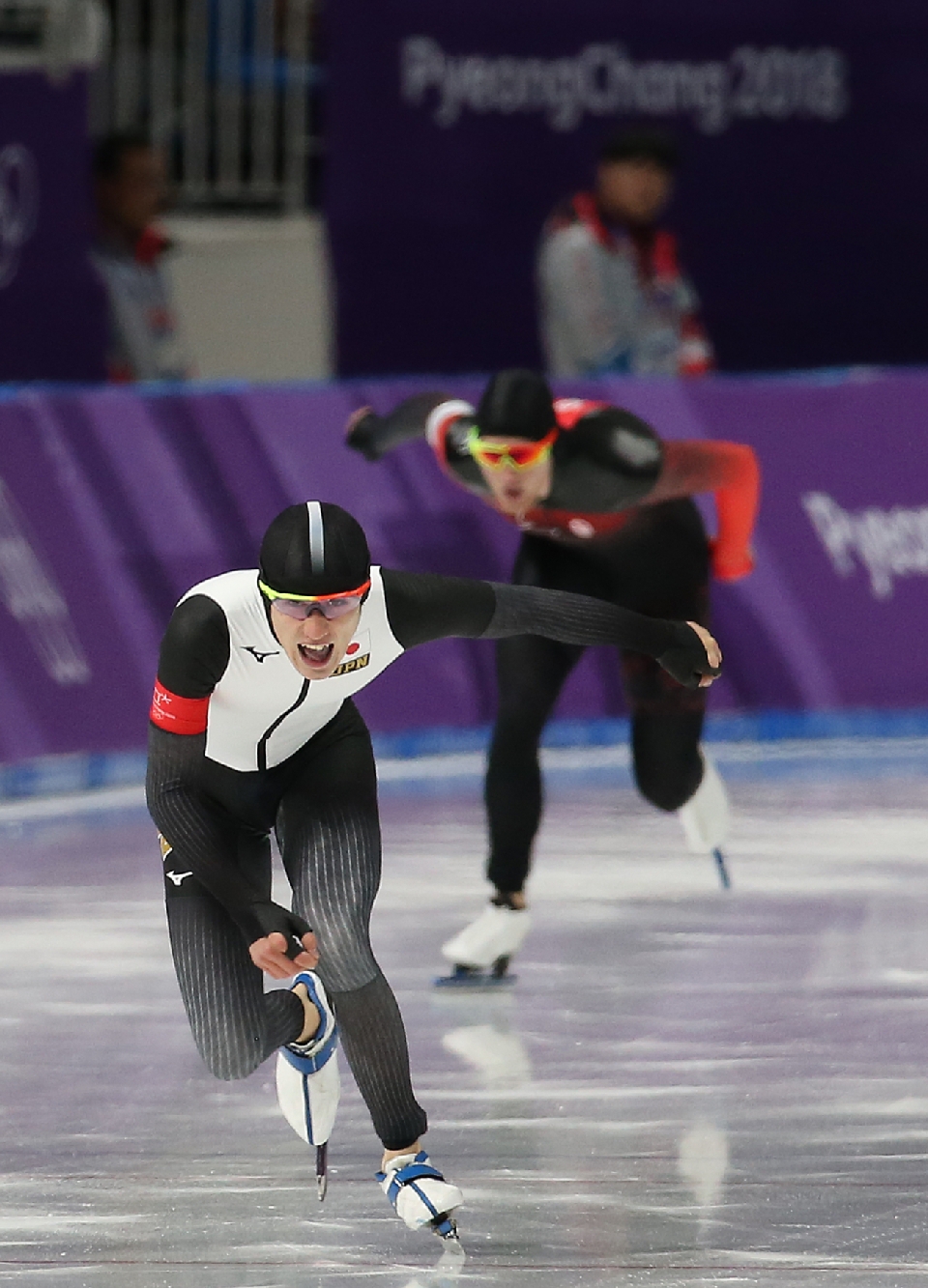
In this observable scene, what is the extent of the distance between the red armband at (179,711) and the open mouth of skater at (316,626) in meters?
0.19

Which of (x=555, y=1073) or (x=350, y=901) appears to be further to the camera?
(x=555, y=1073)

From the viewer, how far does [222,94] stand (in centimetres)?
1105

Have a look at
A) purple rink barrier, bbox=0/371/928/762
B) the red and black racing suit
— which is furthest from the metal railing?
the red and black racing suit

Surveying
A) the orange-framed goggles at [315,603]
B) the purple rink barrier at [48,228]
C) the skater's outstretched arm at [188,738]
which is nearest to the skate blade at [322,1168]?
the skater's outstretched arm at [188,738]

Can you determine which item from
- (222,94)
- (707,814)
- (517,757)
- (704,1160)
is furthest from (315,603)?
(222,94)

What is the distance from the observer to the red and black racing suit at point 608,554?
6.20 meters

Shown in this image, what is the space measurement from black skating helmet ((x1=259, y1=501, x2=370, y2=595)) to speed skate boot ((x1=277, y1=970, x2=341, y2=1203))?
830 mm

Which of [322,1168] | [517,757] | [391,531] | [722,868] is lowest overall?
[722,868]

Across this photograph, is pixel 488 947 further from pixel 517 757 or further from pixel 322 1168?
pixel 322 1168

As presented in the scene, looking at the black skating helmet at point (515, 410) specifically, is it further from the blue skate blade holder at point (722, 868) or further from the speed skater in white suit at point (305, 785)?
the blue skate blade holder at point (722, 868)

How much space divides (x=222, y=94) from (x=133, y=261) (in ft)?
6.83

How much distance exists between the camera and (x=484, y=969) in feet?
20.9

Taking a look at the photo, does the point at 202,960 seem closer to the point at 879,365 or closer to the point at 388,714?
the point at 388,714

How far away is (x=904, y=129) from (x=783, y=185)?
1.95 ft
